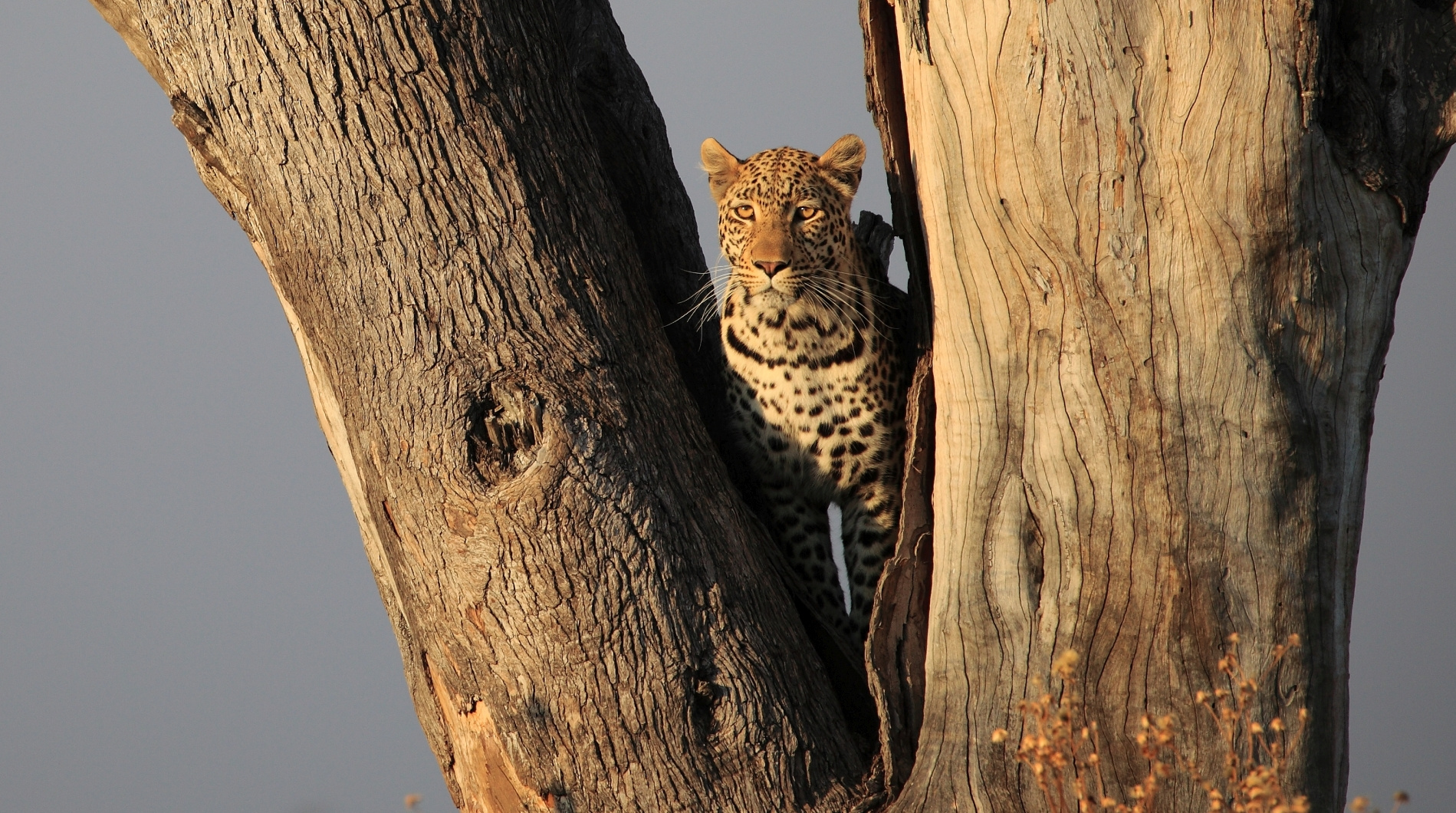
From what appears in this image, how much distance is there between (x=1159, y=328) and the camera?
118 inches

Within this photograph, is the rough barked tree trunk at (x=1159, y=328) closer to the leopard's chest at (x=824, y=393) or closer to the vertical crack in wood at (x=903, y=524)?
the vertical crack in wood at (x=903, y=524)

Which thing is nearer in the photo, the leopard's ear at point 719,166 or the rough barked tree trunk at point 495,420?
the rough barked tree trunk at point 495,420

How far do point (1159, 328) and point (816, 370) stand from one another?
5.68ft

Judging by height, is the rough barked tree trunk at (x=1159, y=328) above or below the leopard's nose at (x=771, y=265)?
below

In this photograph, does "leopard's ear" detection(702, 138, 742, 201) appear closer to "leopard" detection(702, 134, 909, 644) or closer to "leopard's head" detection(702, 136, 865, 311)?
"leopard's head" detection(702, 136, 865, 311)

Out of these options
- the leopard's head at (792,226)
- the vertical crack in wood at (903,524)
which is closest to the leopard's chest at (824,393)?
the leopard's head at (792,226)

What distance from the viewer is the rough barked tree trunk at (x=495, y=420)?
3.16 m

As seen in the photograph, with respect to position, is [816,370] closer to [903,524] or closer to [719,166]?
[719,166]

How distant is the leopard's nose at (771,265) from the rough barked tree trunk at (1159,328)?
3.73 ft

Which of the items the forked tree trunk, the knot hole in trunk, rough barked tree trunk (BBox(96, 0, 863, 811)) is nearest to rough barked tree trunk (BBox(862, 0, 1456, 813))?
the forked tree trunk

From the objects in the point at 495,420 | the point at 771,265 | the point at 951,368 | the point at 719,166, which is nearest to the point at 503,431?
the point at 495,420

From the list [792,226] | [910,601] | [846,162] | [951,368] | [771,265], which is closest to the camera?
[951,368]

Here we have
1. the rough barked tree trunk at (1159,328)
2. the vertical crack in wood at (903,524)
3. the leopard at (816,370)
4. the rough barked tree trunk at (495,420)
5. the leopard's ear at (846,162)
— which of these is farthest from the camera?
the leopard's ear at (846,162)

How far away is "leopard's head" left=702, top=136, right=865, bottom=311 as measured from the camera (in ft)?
14.7
